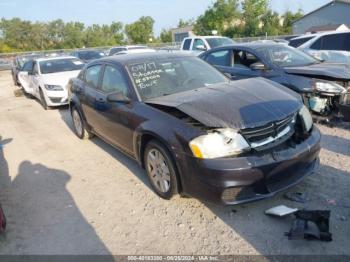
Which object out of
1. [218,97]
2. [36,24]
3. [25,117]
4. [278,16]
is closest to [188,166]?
[218,97]

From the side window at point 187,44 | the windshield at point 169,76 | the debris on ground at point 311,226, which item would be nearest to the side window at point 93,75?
the windshield at point 169,76

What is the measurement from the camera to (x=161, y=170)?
3953 millimetres

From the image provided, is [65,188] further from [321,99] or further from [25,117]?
[25,117]

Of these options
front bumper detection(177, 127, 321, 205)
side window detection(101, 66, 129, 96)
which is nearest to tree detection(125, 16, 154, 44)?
side window detection(101, 66, 129, 96)

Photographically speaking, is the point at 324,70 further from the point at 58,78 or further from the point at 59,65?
the point at 59,65

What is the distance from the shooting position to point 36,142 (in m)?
7.09

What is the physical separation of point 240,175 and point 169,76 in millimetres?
1957

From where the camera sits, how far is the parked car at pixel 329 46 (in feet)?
30.7

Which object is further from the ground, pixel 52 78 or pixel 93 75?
pixel 93 75

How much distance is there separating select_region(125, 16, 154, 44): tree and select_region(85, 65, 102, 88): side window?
71771mm

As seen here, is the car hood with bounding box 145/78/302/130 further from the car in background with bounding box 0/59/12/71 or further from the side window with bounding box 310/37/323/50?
the car in background with bounding box 0/59/12/71

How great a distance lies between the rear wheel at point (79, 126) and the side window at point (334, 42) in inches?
295

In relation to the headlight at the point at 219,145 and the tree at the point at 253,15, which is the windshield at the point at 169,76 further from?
the tree at the point at 253,15

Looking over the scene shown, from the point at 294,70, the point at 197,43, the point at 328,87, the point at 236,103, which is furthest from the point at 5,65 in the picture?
the point at 236,103
